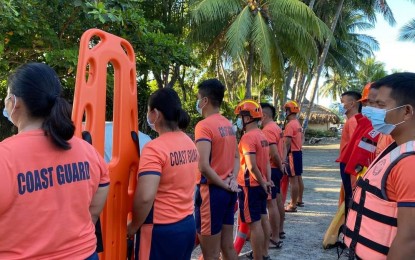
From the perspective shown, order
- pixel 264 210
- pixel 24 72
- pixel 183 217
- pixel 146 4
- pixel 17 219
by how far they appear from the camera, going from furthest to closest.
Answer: pixel 146 4 < pixel 264 210 < pixel 183 217 < pixel 24 72 < pixel 17 219

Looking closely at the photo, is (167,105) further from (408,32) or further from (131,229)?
(408,32)

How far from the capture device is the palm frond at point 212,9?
46.8 feet

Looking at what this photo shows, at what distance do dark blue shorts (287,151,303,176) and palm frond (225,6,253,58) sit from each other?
24.2 ft

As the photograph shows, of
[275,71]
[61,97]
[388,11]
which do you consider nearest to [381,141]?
[61,97]

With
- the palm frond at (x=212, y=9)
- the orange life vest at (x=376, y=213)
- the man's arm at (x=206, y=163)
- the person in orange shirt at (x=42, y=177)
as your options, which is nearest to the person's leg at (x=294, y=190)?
the man's arm at (x=206, y=163)

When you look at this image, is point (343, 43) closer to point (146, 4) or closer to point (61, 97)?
point (146, 4)

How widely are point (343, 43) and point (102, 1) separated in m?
23.4

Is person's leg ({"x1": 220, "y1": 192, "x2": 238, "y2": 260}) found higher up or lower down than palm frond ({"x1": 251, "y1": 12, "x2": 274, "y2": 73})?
lower down

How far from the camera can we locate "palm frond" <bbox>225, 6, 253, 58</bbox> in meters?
14.3

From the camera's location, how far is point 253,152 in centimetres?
439

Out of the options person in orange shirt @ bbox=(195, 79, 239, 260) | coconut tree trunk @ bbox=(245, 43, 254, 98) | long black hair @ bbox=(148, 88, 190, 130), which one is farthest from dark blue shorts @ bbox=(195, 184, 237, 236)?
coconut tree trunk @ bbox=(245, 43, 254, 98)

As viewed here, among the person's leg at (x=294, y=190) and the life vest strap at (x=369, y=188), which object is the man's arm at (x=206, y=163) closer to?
the life vest strap at (x=369, y=188)

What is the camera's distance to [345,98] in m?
5.37

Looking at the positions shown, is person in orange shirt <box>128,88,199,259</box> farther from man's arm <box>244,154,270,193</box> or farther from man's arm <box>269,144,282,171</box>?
man's arm <box>269,144,282,171</box>
